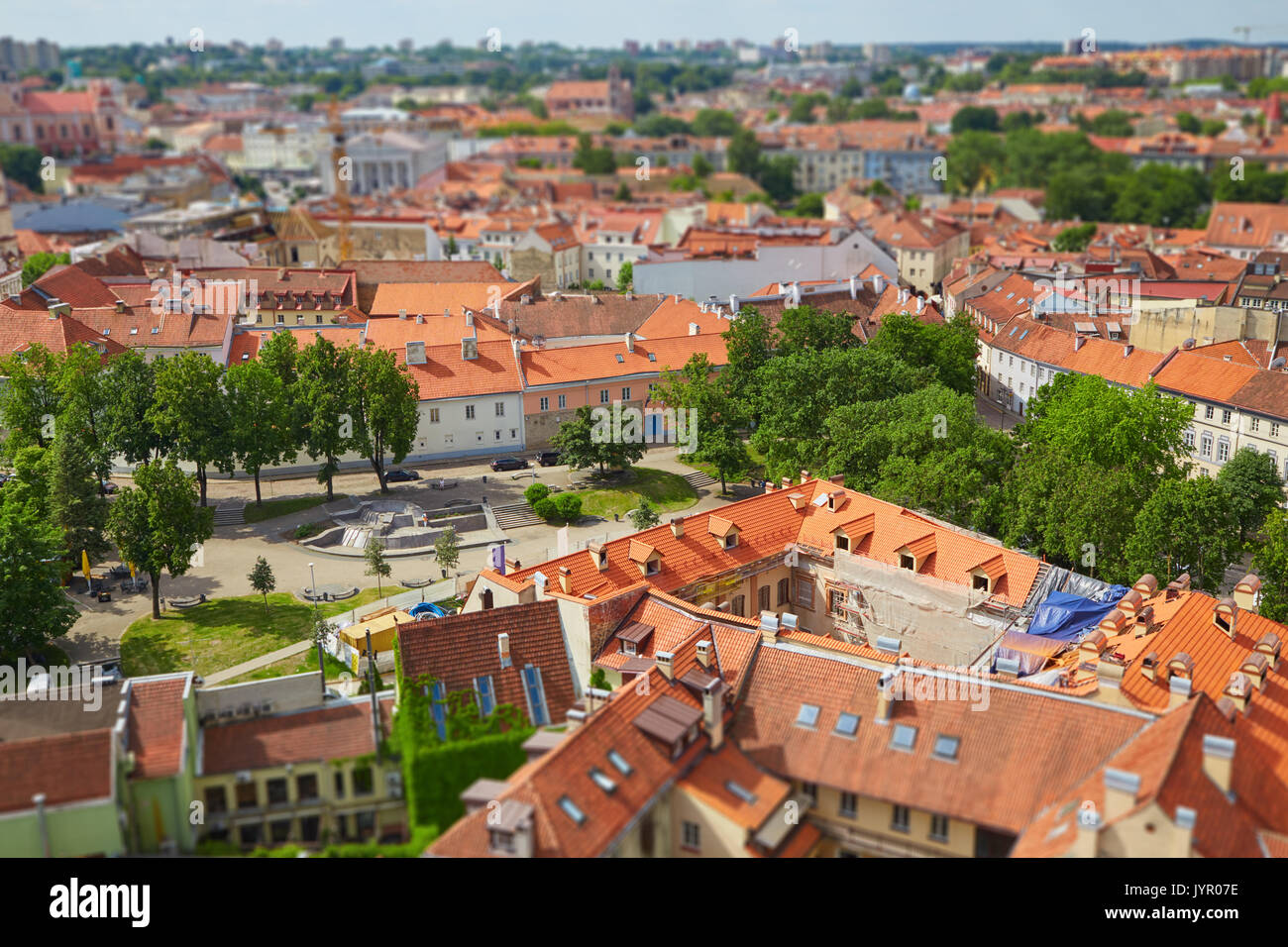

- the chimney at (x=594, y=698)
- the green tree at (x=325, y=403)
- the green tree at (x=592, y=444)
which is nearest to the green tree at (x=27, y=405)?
the green tree at (x=325, y=403)

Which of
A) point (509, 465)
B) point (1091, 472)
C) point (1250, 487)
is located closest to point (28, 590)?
point (509, 465)

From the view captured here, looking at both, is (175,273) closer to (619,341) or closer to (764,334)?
(619,341)

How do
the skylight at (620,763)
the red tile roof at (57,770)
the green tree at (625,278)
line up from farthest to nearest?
the green tree at (625,278) < the skylight at (620,763) < the red tile roof at (57,770)

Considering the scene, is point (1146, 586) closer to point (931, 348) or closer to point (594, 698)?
point (594, 698)

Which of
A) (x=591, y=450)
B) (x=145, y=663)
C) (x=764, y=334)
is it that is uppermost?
(x=764, y=334)

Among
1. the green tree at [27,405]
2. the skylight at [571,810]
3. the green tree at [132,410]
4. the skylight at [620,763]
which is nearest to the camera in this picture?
the skylight at [571,810]

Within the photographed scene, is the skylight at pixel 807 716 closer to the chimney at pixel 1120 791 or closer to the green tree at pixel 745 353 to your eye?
the chimney at pixel 1120 791
